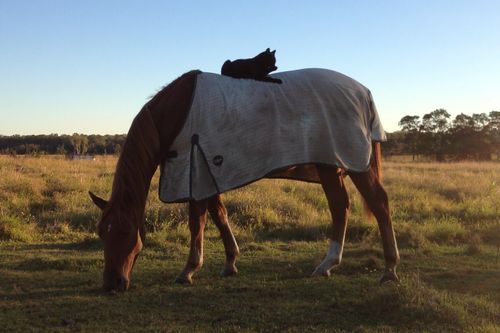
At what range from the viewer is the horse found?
4527 mm

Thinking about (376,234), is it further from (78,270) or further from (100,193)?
(100,193)

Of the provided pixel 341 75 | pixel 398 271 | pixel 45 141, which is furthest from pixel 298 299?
pixel 45 141

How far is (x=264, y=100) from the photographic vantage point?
16.8 ft

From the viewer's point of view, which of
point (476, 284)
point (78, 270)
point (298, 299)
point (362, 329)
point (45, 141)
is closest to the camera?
point (362, 329)

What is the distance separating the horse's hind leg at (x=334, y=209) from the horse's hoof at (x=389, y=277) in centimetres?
61

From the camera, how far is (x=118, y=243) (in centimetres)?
447

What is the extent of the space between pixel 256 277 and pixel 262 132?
1.59 m

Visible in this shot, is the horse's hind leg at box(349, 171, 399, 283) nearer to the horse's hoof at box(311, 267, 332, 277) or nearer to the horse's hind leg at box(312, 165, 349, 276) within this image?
the horse's hind leg at box(312, 165, 349, 276)

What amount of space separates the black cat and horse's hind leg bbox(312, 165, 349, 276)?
1141 millimetres

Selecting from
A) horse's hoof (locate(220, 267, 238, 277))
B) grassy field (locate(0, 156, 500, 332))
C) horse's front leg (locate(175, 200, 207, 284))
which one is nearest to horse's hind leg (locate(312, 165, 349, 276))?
grassy field (locate(0, 156, 500, 332))

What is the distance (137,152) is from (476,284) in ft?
12.0

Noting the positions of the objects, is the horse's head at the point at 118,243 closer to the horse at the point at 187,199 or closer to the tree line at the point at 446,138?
the horse at the point at 187,199

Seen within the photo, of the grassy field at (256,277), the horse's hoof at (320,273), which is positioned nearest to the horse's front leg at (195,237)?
the grassy field at (256,277)

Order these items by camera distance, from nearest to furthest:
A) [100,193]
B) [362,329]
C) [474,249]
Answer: [362,329]
[474,249]
[100,193]
